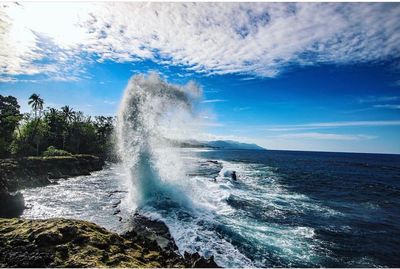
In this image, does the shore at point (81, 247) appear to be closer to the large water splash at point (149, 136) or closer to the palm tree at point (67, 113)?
the large water splash at point (149, 136)

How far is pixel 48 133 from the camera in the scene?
232 feet

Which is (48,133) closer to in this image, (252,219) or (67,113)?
(67,113)

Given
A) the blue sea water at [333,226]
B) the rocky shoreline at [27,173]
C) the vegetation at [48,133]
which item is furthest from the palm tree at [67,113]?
the blue sea water at [333,226]

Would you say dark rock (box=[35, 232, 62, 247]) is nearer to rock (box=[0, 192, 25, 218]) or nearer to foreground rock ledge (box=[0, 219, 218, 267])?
foreground rock ledge (box=[0, 219, 218, 267])

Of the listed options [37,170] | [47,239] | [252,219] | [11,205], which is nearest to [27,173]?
[37,170]

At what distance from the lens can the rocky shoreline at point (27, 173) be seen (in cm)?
2352

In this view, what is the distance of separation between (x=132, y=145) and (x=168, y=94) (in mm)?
7531

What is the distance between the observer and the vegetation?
56897mm

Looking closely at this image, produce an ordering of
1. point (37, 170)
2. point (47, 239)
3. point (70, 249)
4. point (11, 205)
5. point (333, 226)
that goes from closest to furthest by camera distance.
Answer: point (70, 249)
point (47, 239)
point (333, 226)
point (11, 205)
point (37, 170)

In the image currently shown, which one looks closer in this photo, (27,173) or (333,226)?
(333,226)

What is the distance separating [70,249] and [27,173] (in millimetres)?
33754

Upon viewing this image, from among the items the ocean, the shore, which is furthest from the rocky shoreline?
the shore

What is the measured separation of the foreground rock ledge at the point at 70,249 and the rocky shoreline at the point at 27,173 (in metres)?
12.9

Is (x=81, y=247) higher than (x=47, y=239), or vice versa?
(x=47, y=239)
